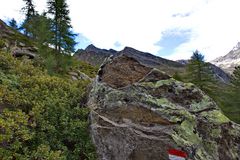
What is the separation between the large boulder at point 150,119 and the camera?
393 inches

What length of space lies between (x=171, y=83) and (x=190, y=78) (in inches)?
1119

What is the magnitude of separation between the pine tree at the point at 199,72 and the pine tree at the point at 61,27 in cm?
1760

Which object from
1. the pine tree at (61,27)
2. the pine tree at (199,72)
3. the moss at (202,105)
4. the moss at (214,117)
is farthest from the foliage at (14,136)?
the pine tree at (199,72)

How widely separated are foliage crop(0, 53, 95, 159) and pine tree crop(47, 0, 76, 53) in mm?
24780

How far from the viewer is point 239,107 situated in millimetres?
38875

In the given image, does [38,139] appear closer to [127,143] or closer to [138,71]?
[127,143]

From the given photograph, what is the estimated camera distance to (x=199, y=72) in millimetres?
39281

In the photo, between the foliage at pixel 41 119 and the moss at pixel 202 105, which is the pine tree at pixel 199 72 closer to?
the moss at pixel 202 105

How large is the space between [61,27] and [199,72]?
68.1 feet

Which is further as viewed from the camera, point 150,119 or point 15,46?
point 15,46

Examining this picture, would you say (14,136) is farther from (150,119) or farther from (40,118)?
(150,119)

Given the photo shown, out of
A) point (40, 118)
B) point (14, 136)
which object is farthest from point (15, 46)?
point (14, 136)

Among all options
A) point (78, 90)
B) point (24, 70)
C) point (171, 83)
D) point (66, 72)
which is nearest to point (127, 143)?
point (171, 83)

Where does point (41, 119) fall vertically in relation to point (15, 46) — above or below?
below
